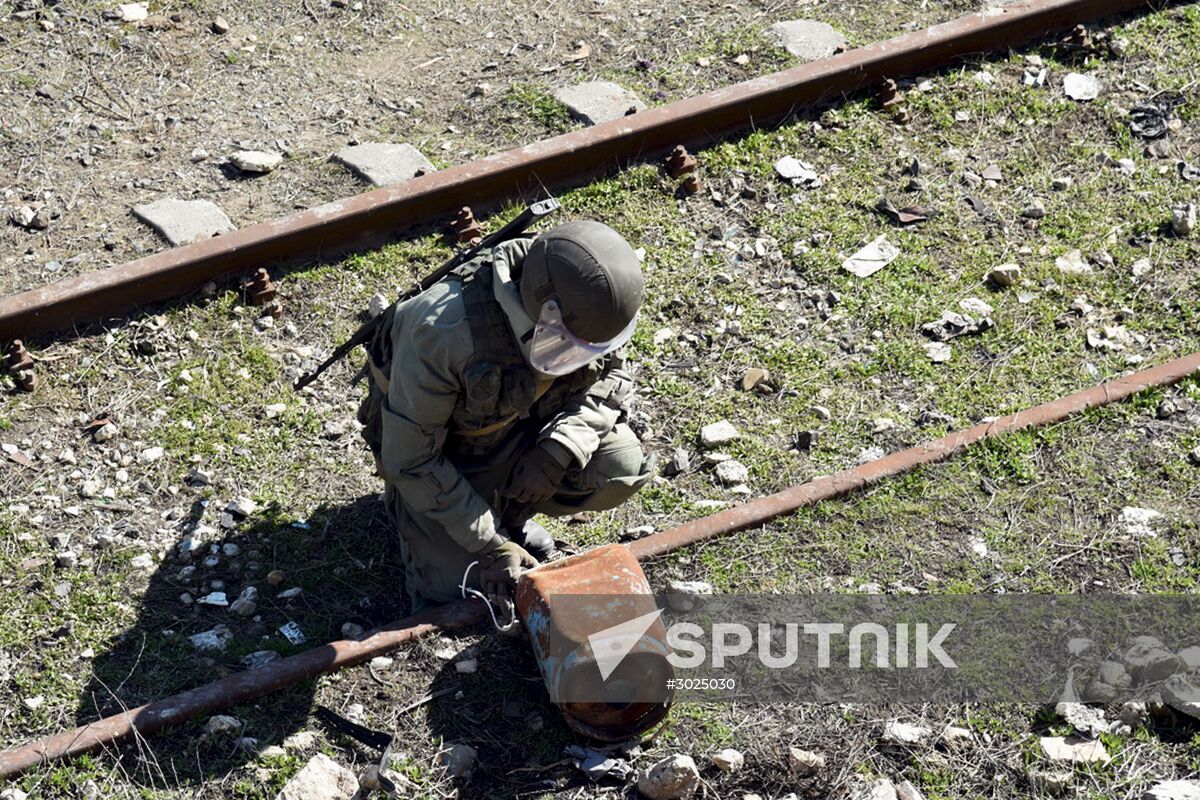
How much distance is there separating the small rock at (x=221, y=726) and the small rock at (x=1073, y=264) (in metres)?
4.21

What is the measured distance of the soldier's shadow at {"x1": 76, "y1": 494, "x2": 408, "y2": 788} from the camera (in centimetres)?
468

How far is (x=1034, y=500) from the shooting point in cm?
561

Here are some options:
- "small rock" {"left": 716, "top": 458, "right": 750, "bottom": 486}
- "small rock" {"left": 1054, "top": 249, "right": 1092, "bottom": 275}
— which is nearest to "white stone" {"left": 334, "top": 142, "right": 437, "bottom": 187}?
"small rock" {"left": 716, "top": 458, "right": 750, "bottom": 486}

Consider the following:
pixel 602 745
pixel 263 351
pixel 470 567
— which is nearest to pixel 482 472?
pixel 470 567

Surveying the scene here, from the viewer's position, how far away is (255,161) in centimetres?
701

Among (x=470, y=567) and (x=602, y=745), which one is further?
(x=470, y=567)

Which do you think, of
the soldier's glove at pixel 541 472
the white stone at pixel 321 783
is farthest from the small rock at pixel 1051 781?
the white stone at pixel 321 783

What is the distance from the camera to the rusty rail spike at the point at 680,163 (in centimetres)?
718

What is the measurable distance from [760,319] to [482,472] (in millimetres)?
1917

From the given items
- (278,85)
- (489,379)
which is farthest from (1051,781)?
(278,85)

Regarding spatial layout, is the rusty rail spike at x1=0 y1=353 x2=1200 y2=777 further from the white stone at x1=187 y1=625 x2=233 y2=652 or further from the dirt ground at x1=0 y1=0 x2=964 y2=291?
the dirt ground at x1=0 y1=0 x2=964 y2=291

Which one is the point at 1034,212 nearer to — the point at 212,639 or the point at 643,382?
→ the point at 643,382

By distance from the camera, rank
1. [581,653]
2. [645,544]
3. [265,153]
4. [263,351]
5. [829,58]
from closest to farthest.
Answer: [581,653] → [645,544] → [263,351] → [265,153] → [829,58]

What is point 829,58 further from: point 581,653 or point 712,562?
point 581,653
